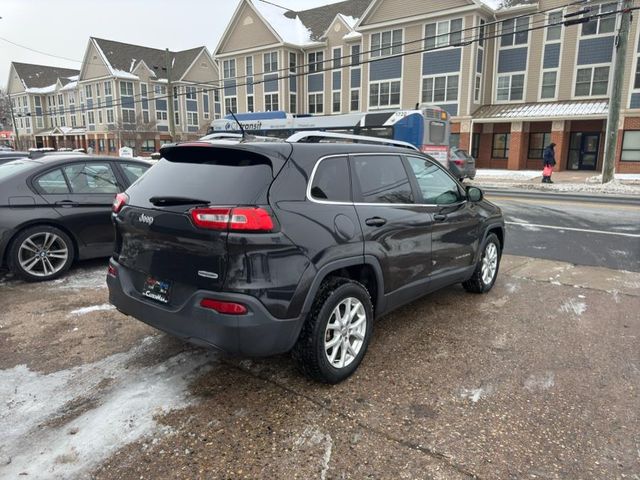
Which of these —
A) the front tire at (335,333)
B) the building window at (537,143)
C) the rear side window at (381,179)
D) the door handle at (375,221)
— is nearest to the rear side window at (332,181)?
the rear side window at (381,179)

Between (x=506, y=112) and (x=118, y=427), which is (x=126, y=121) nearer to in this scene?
(x=506, y=112)

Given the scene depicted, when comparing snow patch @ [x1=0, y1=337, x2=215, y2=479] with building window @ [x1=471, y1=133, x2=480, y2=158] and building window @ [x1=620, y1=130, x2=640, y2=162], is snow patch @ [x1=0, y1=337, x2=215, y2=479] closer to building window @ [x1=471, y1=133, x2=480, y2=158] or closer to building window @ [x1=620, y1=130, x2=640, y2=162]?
building window @ [x1=620, y1=130, x2=640, y2=162]

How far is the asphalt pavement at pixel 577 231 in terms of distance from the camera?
767 cm

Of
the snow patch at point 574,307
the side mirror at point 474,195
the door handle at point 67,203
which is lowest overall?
the snow patch at point 574,307

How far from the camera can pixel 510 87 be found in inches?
1235

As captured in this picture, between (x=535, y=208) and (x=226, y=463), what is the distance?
40.9ft

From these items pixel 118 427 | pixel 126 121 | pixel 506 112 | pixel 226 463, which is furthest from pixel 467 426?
pixel 126 121

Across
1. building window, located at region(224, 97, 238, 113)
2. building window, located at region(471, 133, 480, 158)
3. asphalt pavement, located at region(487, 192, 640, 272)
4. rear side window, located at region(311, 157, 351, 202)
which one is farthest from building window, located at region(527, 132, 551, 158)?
rear side window, located at region(311, 157, 351, 202)

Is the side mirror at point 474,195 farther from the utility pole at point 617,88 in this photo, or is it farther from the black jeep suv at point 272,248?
the utility pole at point 617,88

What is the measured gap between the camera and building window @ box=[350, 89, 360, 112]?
37662mm

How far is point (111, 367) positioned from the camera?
3764 mm

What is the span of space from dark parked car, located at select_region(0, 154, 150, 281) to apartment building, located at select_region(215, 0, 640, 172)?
20.5 meters

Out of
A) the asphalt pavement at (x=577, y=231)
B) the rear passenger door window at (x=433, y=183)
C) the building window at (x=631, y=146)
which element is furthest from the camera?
the building window at (x=631, y=146)

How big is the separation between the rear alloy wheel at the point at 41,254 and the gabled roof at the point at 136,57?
53.9m
